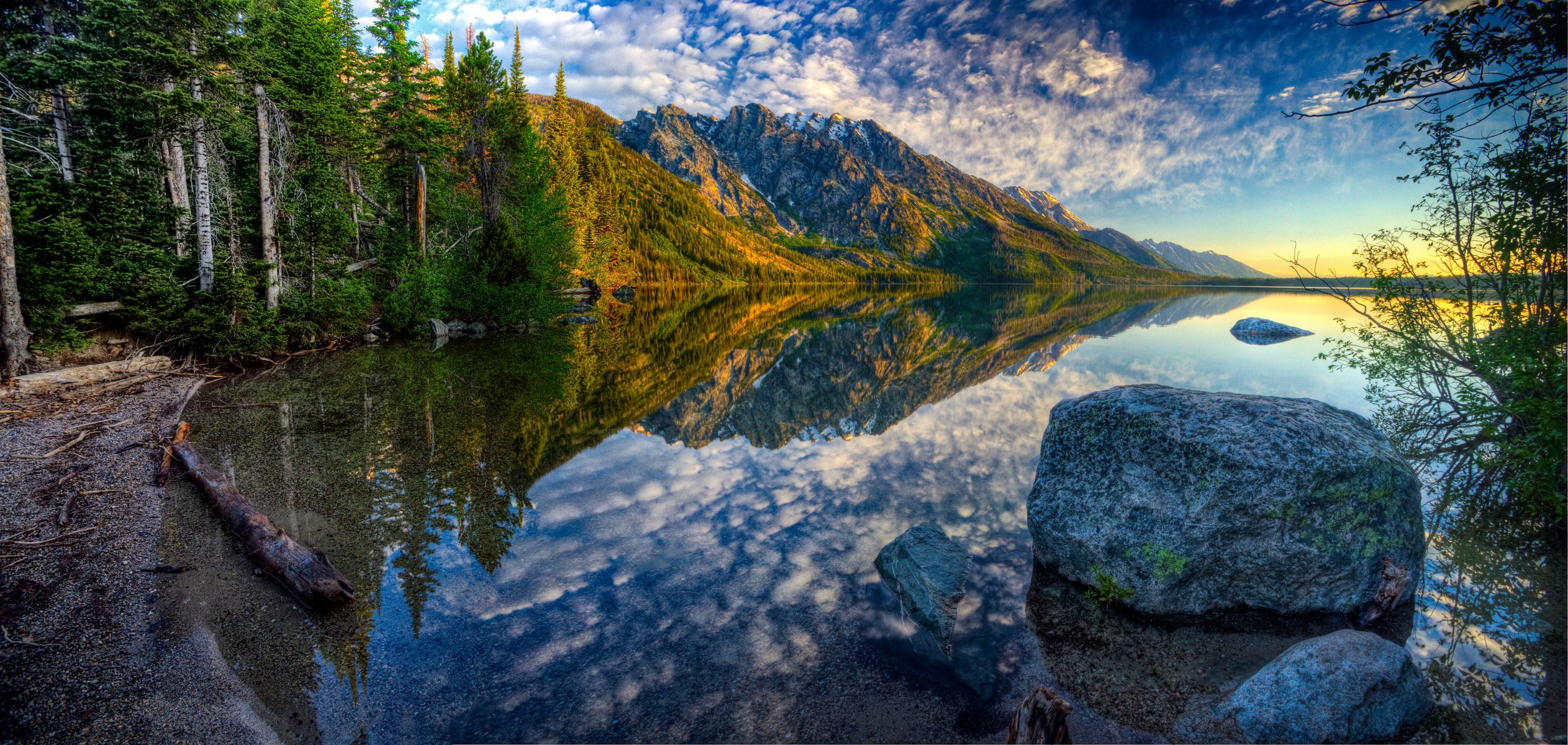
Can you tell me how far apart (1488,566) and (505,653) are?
36.5ft

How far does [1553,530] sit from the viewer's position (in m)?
7.12

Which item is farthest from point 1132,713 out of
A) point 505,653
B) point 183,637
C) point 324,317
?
point 324,317

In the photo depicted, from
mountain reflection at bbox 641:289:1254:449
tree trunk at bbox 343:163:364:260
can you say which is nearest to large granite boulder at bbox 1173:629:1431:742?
mountain reflection at bbox 641:289:1254:449

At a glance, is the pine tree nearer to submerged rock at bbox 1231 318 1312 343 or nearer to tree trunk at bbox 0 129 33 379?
tree trunk at bbox 0 129 33 379

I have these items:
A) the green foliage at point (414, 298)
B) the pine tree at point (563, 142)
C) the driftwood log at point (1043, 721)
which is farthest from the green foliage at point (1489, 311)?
the pine tree at point (563, 142)

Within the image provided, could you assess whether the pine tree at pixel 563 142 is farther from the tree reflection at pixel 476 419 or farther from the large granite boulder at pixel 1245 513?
the large granite boulder at pixel 1245 513

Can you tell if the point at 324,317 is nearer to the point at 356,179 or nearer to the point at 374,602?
the point at 356,179

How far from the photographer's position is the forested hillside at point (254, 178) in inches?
567

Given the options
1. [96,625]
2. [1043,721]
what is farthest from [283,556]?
[1043,721]

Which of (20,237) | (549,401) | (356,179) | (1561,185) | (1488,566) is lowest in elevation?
(549,401)

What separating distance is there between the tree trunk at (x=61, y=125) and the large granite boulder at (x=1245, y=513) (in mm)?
25289

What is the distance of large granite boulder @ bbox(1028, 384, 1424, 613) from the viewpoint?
5496 millimetres

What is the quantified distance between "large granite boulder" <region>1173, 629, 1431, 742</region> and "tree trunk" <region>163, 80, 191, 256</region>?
2548 centimetres

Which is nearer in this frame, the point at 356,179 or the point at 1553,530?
the point at 1553,530
